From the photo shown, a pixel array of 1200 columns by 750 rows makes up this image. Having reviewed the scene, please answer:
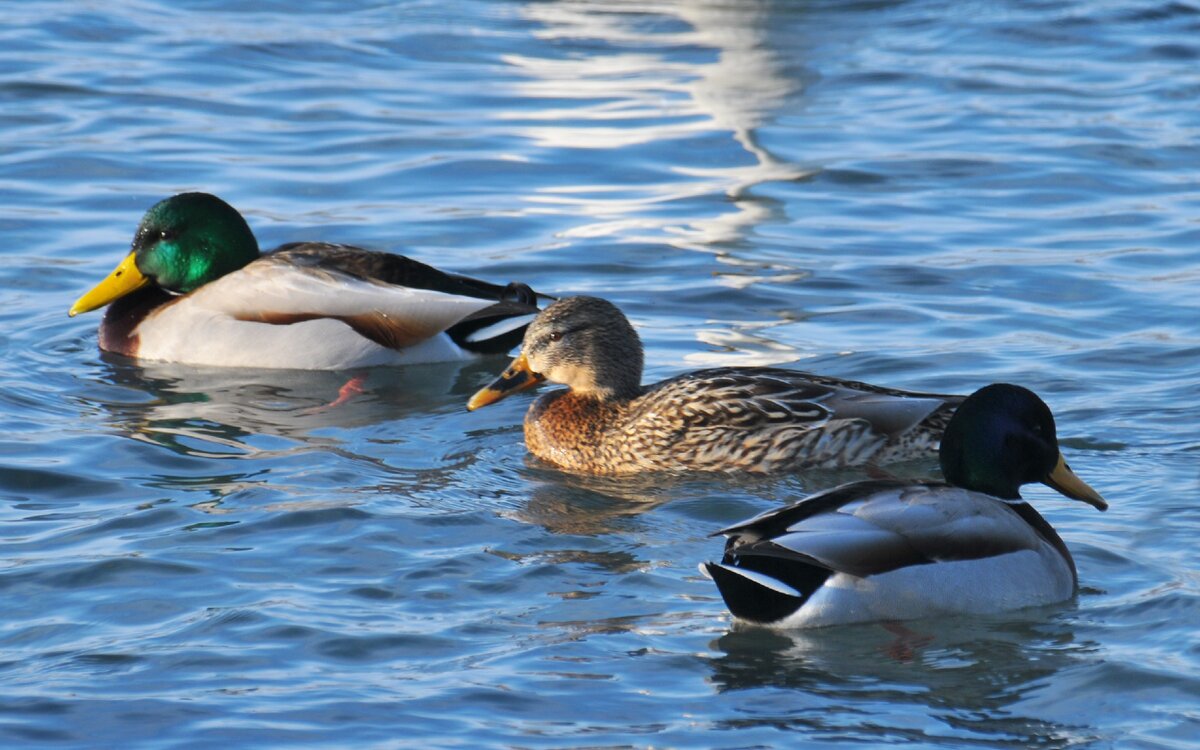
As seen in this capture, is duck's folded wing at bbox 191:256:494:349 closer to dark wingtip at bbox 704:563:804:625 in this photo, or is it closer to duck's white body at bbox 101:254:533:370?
duck's white body at bbox 101:254:533:370

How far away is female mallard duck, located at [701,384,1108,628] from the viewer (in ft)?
21.3

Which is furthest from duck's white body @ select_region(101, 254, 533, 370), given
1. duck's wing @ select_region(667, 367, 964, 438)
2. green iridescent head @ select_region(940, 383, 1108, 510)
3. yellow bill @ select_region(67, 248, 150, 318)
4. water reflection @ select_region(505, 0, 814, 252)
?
green iridescent head @ select_region(940, 383, 1108, 510)

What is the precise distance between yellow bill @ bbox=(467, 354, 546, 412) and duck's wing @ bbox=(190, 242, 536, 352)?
3.89 feet

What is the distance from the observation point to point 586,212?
13.2m

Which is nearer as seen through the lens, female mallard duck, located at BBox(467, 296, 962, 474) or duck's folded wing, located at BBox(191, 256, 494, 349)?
female mallard duck, located at BBox(467, 296, 962, 474)

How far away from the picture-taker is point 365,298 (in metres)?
10.2

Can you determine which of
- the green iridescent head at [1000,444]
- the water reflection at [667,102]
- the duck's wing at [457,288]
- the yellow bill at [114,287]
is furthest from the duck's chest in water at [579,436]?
the water reflection at [667,102]

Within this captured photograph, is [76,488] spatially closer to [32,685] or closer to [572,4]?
[32,685]

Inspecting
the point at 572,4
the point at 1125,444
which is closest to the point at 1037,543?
the point at 1125,444

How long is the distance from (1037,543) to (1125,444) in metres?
1.92

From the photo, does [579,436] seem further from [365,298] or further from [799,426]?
[365,298]

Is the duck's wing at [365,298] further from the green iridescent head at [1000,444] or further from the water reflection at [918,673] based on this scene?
the water reflection at [918,673]

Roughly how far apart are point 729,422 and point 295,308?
2.69m

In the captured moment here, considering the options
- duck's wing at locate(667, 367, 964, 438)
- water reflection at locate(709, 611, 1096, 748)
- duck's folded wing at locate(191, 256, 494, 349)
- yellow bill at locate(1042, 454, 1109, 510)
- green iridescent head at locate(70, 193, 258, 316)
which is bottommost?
water reflection at locate(709, 611, 1096, 748)
